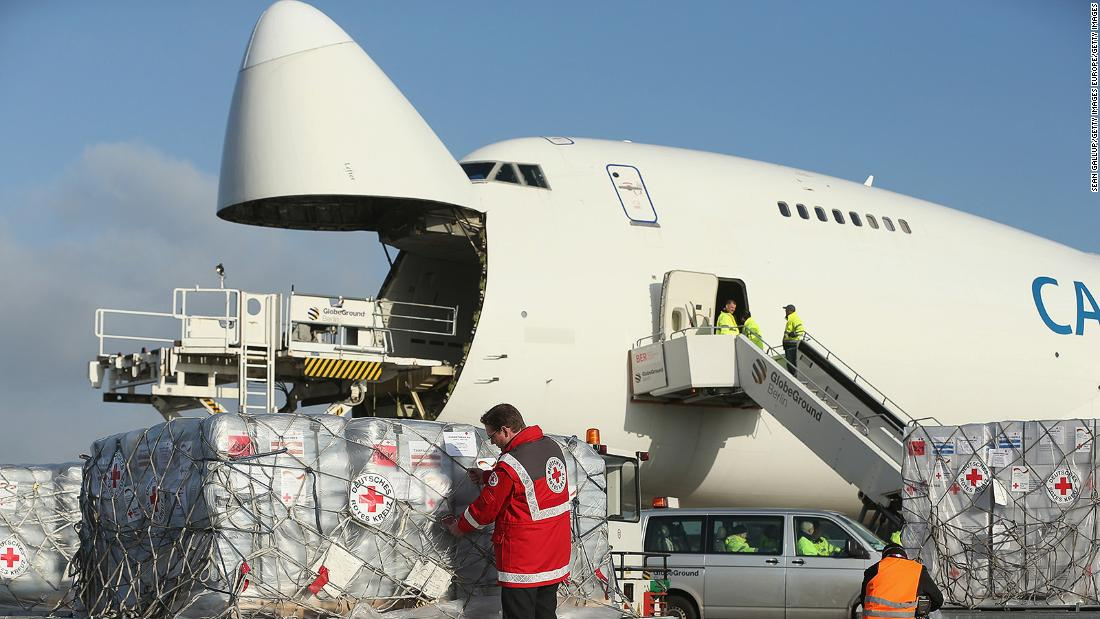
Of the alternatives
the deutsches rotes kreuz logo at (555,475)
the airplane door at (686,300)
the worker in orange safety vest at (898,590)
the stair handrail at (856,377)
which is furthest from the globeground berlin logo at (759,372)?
the deutsches rotes kreuz logo at (555,475)

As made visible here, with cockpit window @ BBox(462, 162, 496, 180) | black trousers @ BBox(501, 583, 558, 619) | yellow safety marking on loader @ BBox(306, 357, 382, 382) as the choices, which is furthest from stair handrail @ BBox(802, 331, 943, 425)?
black trousers @ BBox(501, 583, 558, 619)

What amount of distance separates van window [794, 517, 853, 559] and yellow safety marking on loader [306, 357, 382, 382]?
22.3 feet

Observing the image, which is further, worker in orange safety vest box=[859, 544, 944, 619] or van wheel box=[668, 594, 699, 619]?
van wheel box=[668, 594, 699, 619]

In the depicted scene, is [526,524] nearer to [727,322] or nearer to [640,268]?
[640,268]

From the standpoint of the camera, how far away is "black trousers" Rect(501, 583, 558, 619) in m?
9.31

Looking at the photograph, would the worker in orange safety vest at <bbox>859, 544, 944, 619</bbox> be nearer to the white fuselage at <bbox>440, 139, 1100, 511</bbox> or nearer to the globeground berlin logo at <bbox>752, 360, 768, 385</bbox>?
the globeground berlin logo at <bbox>752, 360, 768, 385</bbox>

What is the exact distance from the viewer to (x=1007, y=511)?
14461 mm

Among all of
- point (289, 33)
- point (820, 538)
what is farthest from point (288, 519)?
point (289, 33)

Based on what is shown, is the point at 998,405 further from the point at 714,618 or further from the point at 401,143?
the point at 401,143

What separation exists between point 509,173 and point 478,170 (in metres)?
0.52

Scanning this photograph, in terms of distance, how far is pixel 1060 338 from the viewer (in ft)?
82.9

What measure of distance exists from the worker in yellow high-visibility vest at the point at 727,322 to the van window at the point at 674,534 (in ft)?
14.1

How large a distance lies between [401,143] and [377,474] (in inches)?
385

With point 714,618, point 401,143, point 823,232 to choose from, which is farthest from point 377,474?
point 823,232
